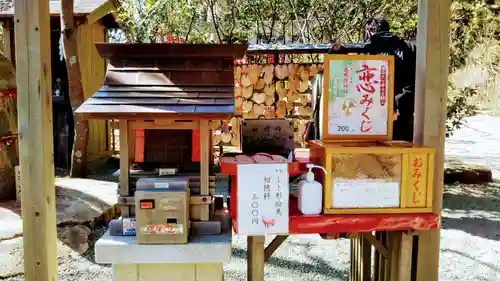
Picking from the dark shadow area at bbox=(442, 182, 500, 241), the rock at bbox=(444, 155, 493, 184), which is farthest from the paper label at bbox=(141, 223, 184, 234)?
the rock at bbox=(444, 155, 493, 184)

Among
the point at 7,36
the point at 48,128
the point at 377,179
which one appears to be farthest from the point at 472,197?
the point at 7,36

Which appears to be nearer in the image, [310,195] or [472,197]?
[310,195]

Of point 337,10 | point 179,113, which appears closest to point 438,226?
point 179,113

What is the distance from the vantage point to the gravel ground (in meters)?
4.67

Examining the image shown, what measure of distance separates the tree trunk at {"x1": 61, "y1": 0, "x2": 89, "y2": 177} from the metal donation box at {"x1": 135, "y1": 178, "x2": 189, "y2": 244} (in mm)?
5255

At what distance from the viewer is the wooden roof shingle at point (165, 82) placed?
2537 millimetres

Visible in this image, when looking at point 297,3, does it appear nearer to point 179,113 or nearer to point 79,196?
point 79,196

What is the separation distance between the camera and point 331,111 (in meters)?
2.91

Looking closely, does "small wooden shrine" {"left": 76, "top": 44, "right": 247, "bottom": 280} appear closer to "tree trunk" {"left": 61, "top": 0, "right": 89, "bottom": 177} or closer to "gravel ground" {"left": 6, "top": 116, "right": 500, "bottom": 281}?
"gravel ground" {"left": 6, "top": 116, "right": 500, "bottom": 281}

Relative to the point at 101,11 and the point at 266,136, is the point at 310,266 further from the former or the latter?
the point at 101,11

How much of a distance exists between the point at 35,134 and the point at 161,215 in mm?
915

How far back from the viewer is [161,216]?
2537mm

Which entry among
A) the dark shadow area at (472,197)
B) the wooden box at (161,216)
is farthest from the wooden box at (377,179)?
the dark shadow area at (472,197)

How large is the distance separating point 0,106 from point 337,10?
8018 millimetres
